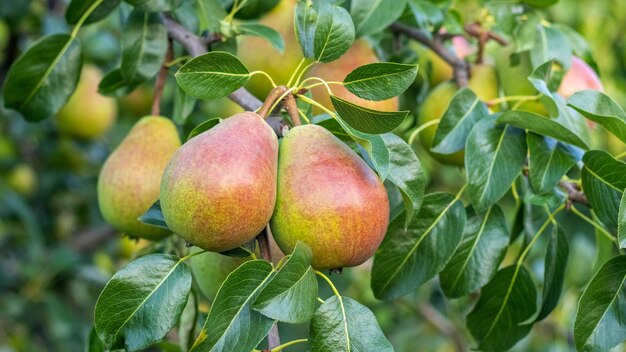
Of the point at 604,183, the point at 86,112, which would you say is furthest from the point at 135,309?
the point at 86,112

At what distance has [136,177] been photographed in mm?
1196

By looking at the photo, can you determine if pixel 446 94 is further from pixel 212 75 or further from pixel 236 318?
pixel 236 318

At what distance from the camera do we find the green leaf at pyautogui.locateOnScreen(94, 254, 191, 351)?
34.5 inches

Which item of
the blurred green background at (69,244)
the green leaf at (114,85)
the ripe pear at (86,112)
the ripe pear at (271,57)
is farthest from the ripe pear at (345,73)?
the ripe pear at (86,112)

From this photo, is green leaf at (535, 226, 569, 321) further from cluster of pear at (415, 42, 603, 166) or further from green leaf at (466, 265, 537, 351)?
cluster of pear at (415, 42, 603, 166)

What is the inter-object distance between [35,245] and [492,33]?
5.39 feet

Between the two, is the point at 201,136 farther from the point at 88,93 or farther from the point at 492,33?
the point at 88,93

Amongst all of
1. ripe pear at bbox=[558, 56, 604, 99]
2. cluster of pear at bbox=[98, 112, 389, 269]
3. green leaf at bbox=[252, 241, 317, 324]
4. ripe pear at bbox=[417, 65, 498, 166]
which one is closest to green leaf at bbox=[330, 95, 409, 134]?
cluster of pear at bbox=[98, 112, 389, 269]

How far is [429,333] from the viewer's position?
3.13 metres

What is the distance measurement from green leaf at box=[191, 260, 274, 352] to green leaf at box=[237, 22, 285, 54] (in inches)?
17.9

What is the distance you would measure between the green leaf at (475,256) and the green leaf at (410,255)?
0.05 meters

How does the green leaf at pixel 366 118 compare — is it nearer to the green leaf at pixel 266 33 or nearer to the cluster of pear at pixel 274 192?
the cluster of pear at pixel 274 192

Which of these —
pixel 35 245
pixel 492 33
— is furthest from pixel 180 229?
pixel 35 245

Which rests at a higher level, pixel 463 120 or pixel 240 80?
pixel 240 80
